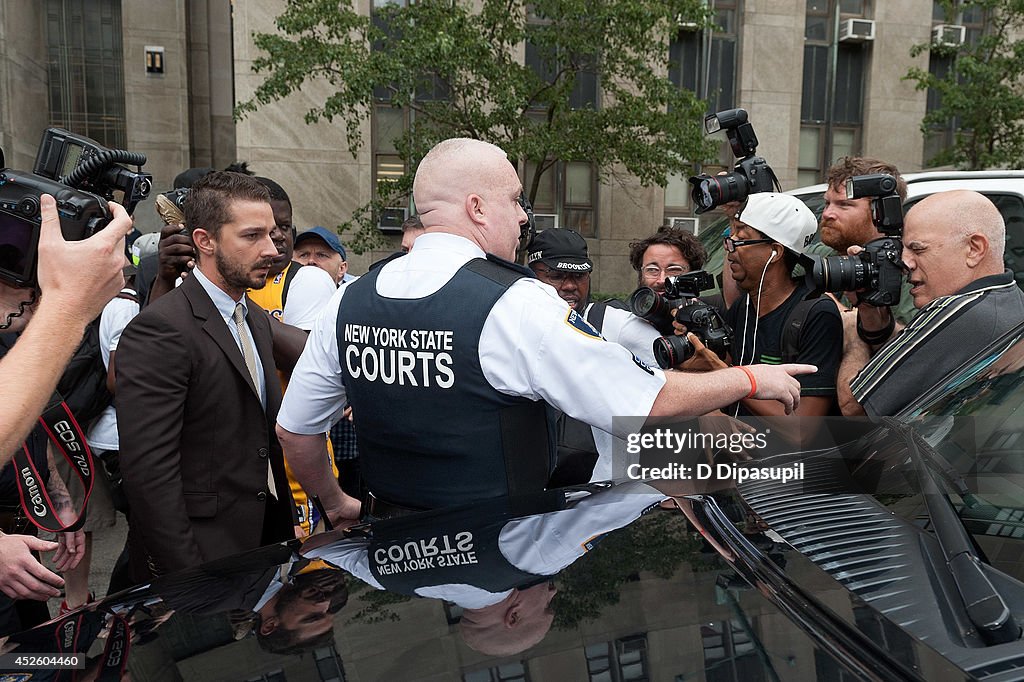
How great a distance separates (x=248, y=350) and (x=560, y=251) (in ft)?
5.34

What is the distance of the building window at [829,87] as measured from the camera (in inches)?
632

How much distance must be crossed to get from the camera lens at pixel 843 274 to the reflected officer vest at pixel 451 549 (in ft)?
4.65

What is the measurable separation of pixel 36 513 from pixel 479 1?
1130 cm

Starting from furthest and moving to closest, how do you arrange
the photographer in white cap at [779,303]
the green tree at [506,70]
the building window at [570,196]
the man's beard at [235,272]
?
the building window at [570,196], the green tree at [506,70], the photographer in white cap at [779,303], the man's beard at [235,272]

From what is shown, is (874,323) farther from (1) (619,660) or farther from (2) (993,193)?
(1) (619,660)

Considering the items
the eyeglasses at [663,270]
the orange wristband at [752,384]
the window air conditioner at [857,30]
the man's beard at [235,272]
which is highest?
the window air conditioner at [857,30]

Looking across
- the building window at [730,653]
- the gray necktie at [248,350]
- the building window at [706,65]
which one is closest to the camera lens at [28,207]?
the gray necktie at [248,350]

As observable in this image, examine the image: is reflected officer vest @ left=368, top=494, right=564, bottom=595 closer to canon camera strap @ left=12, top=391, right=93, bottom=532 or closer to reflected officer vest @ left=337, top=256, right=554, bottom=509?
reflected officer vest @ left=337, top=256, right=554, bottom=509

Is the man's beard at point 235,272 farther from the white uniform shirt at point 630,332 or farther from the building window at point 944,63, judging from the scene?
the building window at point 944,63

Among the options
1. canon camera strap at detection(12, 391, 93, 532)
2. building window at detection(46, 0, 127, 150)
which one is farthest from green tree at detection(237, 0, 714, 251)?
canon camera strap at detection(12, 391, 93, 532)

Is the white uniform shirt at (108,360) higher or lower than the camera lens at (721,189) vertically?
lower

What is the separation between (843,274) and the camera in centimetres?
288

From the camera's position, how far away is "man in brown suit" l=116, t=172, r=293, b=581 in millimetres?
2553

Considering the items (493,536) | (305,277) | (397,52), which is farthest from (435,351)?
(397,52)
